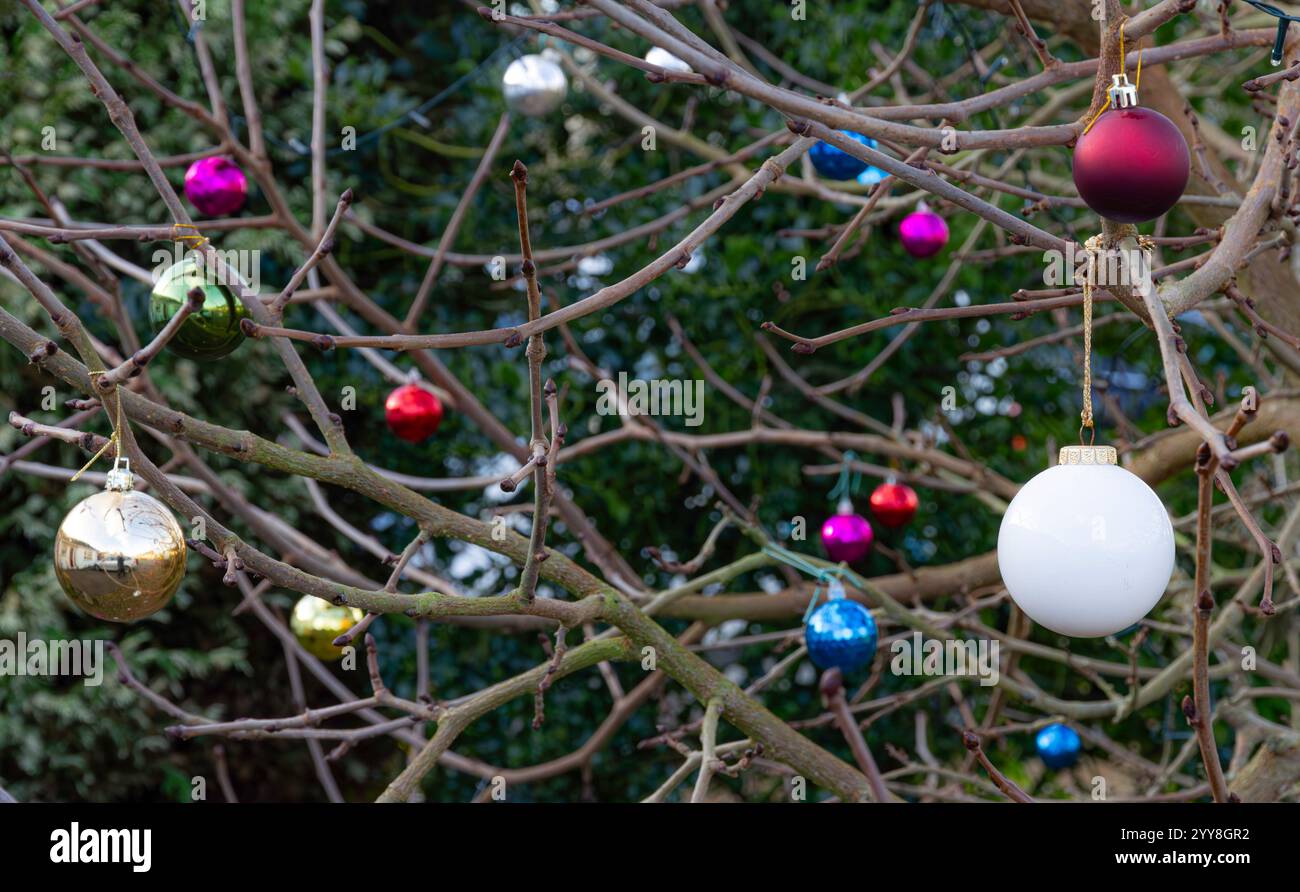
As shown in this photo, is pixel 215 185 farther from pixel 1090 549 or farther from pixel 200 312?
pixel 1090 549

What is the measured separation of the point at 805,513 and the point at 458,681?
3.22ft

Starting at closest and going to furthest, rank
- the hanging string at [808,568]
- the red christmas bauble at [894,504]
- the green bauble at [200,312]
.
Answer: the green bauble at [200,312] < the hanging string at [808,568] < the red christmas bauble at [894,504]

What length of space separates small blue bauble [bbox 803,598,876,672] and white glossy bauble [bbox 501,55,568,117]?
1151mm

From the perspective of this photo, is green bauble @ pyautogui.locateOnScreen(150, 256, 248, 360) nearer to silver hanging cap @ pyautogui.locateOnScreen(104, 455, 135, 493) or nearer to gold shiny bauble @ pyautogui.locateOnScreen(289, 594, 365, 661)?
silver hanging cap @ pyautogui.locateOnScreen(104, 455, 135, 493)

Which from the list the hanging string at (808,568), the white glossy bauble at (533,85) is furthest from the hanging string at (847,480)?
the white glossy bauble at (533,85)

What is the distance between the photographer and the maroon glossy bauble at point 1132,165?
39.2 inches

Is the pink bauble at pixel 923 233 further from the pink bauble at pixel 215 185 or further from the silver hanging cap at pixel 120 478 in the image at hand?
the silver hanging cap at pixel 120 478

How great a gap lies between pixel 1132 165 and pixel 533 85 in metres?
Result: 1.55

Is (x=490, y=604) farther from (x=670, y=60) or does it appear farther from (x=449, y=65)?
(x=449, y=65)

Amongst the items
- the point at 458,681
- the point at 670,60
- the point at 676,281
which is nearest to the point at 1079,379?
the point at 676,281

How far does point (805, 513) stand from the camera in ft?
10.5

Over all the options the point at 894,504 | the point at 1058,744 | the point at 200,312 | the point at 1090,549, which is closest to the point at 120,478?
the point at 200,312

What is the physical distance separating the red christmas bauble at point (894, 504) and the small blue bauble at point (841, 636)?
510 mm

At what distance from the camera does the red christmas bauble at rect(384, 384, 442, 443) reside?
2.17m
